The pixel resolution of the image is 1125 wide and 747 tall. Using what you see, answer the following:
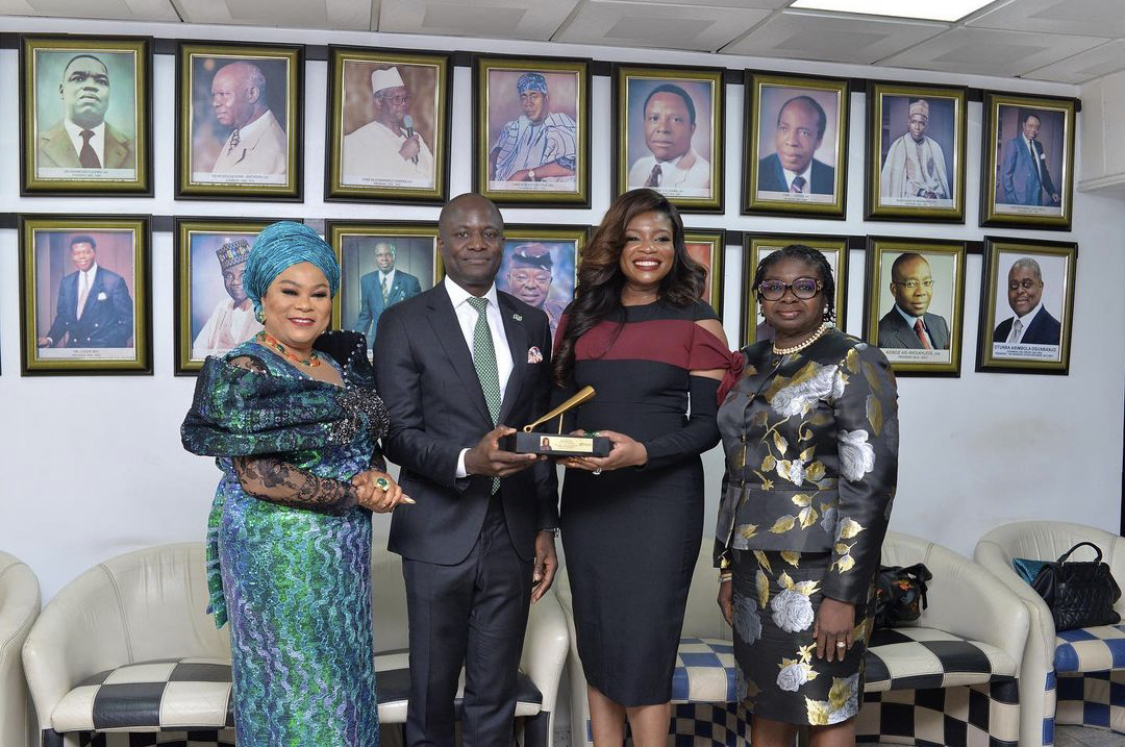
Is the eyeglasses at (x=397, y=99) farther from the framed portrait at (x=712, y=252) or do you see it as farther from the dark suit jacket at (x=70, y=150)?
the framed portrait at (x=712, y=252)

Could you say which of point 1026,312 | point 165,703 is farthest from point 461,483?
point 1026,312

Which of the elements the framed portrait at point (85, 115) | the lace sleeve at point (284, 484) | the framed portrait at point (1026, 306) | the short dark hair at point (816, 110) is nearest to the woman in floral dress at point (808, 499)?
the lace sleeve at point (284, 484)

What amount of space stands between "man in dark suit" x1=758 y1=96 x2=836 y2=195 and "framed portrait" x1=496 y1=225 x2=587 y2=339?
101cm

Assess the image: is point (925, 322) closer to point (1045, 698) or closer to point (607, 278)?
point (1045, 698)

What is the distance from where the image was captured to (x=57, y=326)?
4.07 m

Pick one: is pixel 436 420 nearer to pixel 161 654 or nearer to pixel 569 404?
pixel 569 404

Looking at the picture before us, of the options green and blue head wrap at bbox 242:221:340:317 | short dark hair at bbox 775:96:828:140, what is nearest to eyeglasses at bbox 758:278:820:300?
green and blue head wrap at bbox 242:221:340:317

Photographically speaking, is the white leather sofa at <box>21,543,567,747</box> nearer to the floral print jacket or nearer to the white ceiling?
the floral print jacket

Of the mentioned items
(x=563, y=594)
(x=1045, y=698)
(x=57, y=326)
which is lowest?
(x=1045, y=698)

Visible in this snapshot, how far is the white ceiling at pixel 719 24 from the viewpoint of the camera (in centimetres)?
388

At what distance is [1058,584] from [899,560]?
69 cm

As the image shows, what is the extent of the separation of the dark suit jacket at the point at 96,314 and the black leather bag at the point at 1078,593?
432 centimetres

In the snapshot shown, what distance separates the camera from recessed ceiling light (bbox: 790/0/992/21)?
3889 mm

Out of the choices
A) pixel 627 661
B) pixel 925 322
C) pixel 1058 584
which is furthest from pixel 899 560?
pixel 627 661
